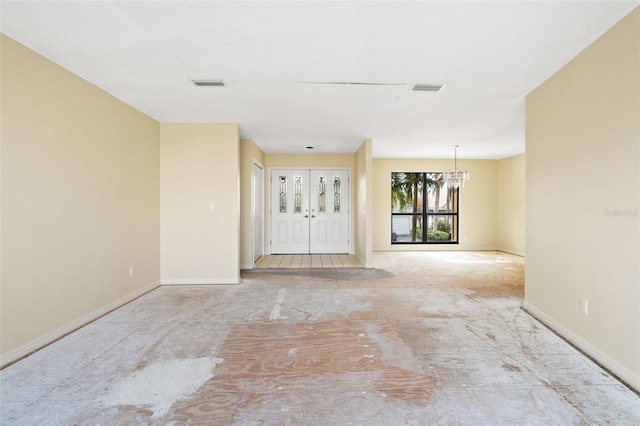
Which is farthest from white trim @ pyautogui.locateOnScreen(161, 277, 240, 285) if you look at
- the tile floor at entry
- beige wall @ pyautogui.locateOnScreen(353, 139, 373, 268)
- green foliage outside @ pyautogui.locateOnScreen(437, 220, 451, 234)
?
green foliage outside @ pyautogui.locateOnScreen(437, 220, 451, 234)

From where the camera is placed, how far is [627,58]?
2074 mm

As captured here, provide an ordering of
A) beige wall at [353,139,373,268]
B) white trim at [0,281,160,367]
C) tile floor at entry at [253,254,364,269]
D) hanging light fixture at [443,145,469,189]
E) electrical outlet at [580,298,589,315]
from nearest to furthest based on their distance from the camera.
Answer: white trim at [0,281,160,367]
electrical outlet at [580,298,589,315]
beige wall at [353,139,373,268]
tile floor at entry at [253,254,364,269]
hanging light fixture at [443,145,469,189]

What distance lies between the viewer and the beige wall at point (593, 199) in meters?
2.04

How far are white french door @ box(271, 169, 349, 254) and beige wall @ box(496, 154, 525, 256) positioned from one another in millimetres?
4037

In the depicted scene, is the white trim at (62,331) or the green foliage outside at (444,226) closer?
the white trim at (62,331)

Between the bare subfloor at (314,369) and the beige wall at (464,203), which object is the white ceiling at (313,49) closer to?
the bare subfloor at (314,369)

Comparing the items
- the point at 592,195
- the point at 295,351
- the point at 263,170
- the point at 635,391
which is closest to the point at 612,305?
the point at 635,391

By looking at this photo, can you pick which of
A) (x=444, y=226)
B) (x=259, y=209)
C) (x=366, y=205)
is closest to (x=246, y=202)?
(x=259, y=209)

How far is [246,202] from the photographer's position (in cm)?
592

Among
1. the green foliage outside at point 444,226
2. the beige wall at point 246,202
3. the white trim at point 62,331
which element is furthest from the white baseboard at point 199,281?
the green foliage outside at point 444,226

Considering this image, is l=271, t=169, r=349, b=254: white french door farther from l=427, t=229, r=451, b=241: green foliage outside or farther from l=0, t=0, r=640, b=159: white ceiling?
l=0, t=0, r=640, b=159: white ceiling

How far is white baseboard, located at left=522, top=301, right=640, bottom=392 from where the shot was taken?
2.01 meters

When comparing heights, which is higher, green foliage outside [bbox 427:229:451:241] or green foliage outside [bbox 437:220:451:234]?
green foliage outside [bbox 437:220:451:234]

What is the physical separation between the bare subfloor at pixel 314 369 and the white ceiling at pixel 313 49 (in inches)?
95.1
